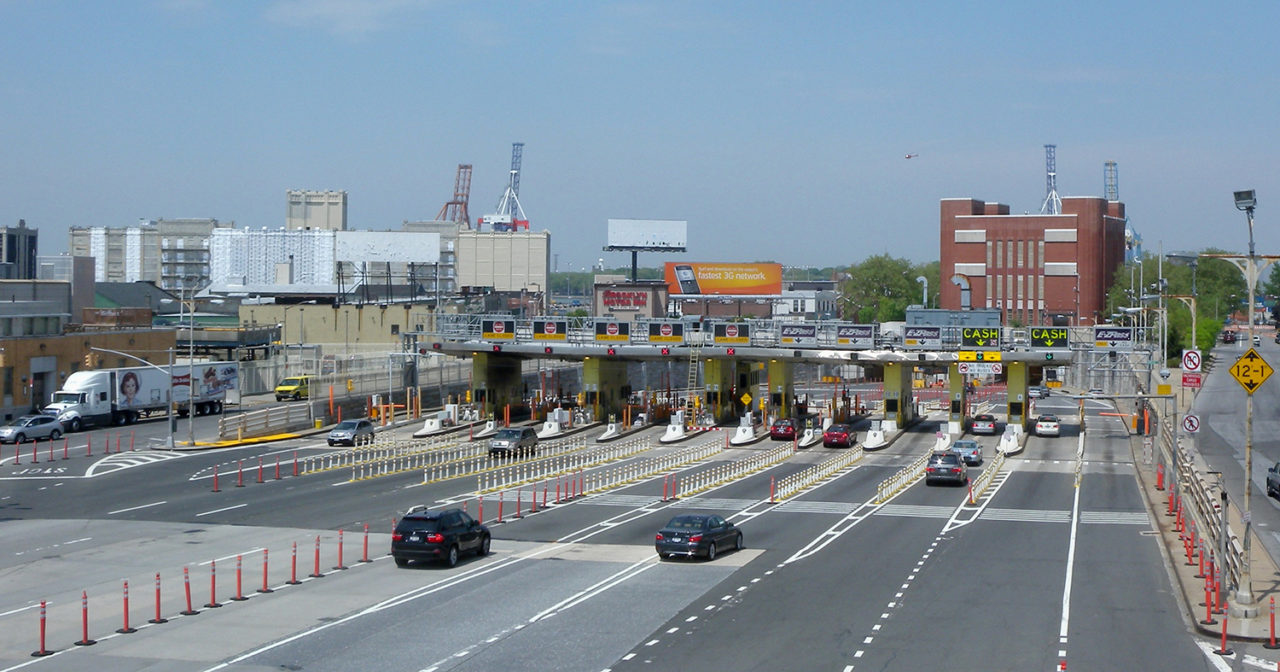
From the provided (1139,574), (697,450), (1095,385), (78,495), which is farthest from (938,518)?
(1095,385)

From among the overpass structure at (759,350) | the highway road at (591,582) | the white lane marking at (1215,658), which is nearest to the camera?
the white lane marking at (1215,658)

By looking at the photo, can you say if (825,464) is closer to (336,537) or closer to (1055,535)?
(1055,535)

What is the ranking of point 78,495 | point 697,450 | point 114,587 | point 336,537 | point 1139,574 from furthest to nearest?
point 697,450, point 78,495, point 336,537, point 1139,574, point 114,587

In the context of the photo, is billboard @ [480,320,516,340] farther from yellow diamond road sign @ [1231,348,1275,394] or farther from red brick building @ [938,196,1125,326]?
red brick building @ [938,196,1125,326]

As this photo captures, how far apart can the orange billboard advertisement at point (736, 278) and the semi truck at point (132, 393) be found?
68977 millimetres

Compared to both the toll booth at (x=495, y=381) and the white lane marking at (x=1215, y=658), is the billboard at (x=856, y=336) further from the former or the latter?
the white lane marking at (x=1215, y=658)

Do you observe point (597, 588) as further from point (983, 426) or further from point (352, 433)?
point (983, 426)

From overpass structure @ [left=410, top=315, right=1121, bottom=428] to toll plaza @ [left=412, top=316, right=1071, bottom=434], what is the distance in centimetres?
6

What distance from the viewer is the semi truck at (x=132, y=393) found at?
65250 millimetres

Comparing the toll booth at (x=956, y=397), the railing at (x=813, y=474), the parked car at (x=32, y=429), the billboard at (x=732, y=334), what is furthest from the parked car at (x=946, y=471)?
the parked car at (x=32, y=429)

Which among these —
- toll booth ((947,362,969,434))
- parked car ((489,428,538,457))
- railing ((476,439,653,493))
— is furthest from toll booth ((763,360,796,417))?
parked car ((489,428,538,457))

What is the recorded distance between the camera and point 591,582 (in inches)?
1145

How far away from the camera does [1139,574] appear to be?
31.2m

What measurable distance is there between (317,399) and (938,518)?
4456cm
